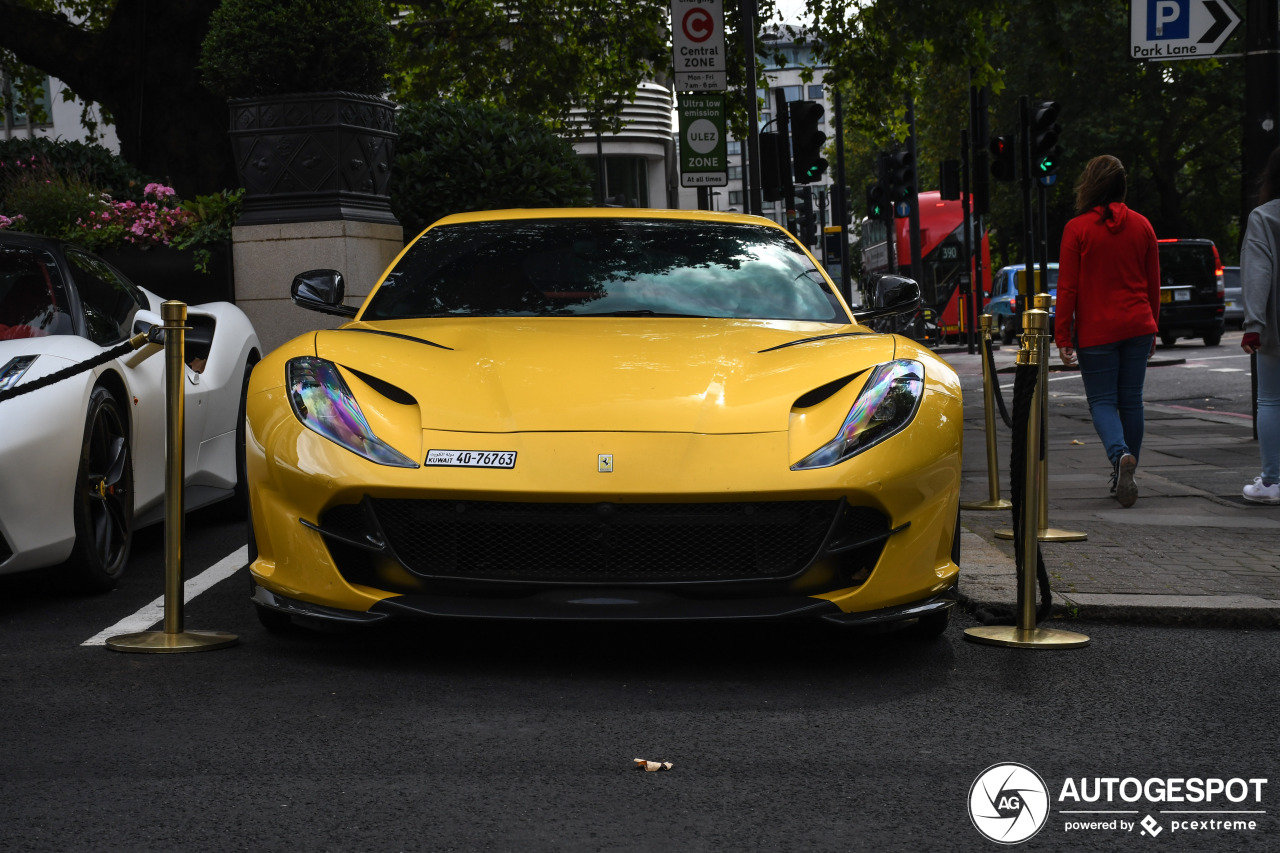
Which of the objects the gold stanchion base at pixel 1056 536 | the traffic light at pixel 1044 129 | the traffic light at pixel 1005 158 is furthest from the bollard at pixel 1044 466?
the traffic light at pixel 1005 158

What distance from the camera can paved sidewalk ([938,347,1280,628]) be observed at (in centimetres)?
506

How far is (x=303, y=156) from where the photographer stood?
38.6 ft

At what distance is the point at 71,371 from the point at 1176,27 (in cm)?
724

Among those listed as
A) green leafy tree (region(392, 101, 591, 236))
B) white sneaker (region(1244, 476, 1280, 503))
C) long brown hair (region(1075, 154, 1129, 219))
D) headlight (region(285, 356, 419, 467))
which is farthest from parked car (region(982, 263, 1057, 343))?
headlight (region(285, 356, 419, 467))

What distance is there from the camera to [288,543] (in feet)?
14.0

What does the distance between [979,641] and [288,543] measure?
2.09m

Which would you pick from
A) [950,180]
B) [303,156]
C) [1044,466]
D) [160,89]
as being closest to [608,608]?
[1044,466]

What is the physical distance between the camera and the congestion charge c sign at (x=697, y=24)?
39.9 feet

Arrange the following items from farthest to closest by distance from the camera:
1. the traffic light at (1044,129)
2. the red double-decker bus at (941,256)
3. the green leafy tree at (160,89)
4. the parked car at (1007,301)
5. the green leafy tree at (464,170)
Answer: the red double-decker bus at (941,256) < the parked car at (1007,301) < the traffic light at (1044,129) < the green leafy tree at (160,89) < the green leafy tree at (464,170)

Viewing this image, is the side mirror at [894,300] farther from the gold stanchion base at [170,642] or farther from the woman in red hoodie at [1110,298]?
the woman in red hoodie at [1110,298]

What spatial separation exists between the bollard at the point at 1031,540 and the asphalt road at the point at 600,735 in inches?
3.9

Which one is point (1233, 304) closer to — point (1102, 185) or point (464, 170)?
point (464, 170)

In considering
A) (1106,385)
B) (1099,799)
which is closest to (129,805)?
(1099,799)

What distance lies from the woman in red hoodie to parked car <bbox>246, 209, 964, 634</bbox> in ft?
11.9
